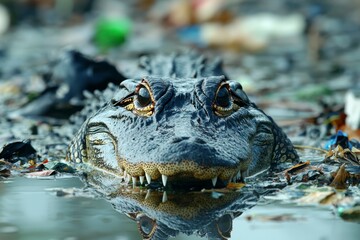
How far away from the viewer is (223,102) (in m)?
5.64

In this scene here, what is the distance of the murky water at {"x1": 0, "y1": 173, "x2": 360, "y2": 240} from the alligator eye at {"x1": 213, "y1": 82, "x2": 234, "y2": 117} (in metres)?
0.74

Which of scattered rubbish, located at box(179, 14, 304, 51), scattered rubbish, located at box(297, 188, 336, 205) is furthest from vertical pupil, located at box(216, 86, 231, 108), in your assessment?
scattered rubbish, located at box(179, 14, 304, 51)

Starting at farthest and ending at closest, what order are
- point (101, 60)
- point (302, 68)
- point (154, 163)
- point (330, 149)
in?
point (302, 68) → point (101, 60) → point (330, 149) → point (154, 163)

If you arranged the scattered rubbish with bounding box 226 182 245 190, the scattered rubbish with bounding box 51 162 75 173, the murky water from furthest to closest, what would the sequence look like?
the scattered rubbish with bounding box 51 162 75 173 < the scattered rubbish with bounding box 226 182 245 190 < the murky water

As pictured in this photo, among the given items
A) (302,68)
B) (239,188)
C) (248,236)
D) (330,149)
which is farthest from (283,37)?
(248,236)

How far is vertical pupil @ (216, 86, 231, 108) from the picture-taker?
5.60 metres

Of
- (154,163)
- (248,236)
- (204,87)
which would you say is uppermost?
(204,87)

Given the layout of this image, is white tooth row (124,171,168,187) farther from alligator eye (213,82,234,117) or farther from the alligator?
alligator eye (213,82,234,117)

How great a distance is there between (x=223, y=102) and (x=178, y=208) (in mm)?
1082

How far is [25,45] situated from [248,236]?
12710 millimetres

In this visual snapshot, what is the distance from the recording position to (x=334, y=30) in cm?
1695

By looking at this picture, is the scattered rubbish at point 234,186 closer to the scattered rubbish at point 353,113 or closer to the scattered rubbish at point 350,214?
the scattered rubbish at point 350,214

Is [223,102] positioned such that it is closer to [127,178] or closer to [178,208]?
[127,178]

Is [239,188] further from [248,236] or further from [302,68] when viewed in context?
[302,68]
